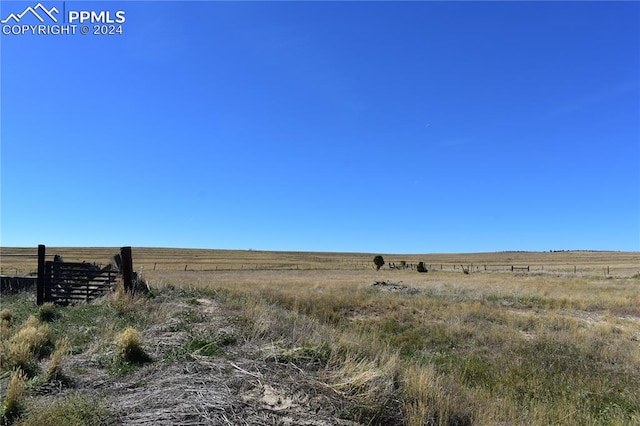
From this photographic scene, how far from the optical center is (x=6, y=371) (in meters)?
6.43

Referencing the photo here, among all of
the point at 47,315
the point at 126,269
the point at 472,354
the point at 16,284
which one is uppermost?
the point at 126,269

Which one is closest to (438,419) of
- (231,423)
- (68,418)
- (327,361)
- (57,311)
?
(327,361)

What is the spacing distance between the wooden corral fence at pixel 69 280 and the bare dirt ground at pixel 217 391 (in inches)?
→ 300

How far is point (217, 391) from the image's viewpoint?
5.08 m

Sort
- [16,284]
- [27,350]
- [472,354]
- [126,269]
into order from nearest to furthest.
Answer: [27,350] → [472,354] → [126,269] → [16,284]

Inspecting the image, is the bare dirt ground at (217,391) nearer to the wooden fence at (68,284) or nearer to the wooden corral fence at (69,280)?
the wooden corral fence at (69,280)

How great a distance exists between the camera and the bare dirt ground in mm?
4539

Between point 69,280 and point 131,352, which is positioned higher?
point 69,280

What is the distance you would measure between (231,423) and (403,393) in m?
2.13

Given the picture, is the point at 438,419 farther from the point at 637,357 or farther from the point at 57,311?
the point at 57,311

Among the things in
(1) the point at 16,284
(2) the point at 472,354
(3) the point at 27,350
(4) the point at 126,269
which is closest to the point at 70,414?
(3) the point at 27,350

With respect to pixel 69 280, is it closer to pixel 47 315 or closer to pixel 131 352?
pixel 47 315

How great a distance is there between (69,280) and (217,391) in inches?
496

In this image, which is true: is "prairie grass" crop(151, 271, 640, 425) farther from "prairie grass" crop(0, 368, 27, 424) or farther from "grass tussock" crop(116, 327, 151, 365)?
"prairie grass" crop(0, 368, 27, 424)
